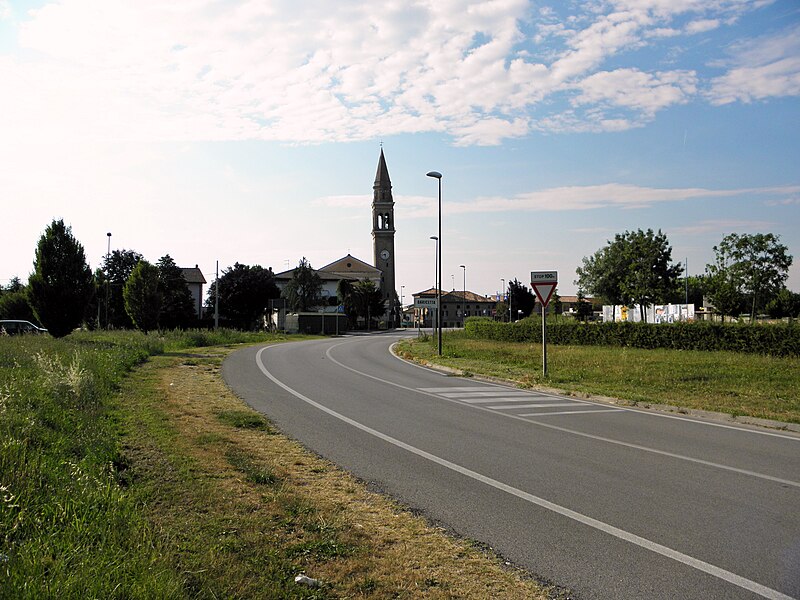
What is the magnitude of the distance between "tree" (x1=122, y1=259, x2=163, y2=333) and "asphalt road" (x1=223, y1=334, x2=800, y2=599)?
2731 cm

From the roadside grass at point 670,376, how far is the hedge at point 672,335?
1213 mm

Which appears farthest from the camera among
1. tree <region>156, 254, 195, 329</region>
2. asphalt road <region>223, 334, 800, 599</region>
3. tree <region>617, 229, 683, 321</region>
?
tree <region>156, 254, 195, 329</region>

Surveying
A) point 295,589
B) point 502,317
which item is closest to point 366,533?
point 295,589

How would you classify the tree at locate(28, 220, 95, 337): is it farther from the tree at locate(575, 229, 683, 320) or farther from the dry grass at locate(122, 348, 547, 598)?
the tree at locate(575, 229, 683, 320)

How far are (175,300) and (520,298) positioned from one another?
51.5m

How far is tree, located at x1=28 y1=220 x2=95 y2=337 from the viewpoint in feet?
113

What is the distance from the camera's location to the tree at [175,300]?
74.4 meters

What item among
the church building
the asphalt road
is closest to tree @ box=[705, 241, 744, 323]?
the asphalt road

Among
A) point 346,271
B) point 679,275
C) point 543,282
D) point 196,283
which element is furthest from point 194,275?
point 543,282

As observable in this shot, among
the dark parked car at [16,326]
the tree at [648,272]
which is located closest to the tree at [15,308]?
the dark parked car at [16,326]

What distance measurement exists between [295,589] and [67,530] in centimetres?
173

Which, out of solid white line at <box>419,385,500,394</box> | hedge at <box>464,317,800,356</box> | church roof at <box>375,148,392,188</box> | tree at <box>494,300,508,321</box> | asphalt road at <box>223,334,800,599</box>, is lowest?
solid white line at <box>419,385,500,394</box>

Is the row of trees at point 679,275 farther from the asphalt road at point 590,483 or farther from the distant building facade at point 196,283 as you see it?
the distant building facade at point 196,283

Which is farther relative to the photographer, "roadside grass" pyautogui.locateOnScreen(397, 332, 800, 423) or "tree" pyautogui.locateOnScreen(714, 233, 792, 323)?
"tree" pyautogui.locateOnScreen(714, 233, 792, 323)
